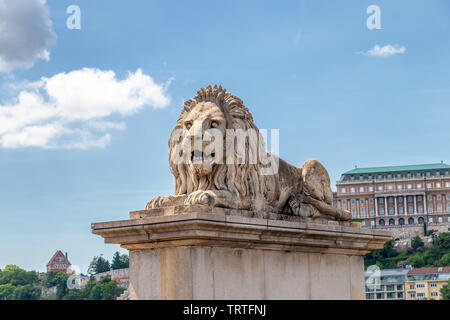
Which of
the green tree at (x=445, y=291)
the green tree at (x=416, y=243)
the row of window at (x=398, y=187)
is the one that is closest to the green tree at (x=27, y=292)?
the green tree at (x=445, y=291)

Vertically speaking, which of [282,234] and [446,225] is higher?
[446,225]

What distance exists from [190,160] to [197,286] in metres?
1.54

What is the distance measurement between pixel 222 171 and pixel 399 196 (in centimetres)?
13676

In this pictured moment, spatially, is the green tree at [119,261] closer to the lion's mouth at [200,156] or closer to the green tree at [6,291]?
the green tree at [6,291]

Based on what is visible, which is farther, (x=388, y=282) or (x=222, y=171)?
(x=388, y=282)

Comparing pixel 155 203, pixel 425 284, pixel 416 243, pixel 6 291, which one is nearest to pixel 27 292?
pixel 6 291

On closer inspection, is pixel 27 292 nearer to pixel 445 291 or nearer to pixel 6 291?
pixel 6 291

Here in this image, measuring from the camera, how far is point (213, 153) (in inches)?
367

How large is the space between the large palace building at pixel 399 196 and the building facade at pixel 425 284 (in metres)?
32.6

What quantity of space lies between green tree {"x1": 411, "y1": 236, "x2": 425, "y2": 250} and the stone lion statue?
4498 inches

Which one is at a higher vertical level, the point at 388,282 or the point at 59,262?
the point at 59,262

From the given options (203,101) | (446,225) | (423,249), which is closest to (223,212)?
(203,101)

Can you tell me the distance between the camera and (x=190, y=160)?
30.5ft

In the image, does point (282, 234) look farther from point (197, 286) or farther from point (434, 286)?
point (434, 286)
